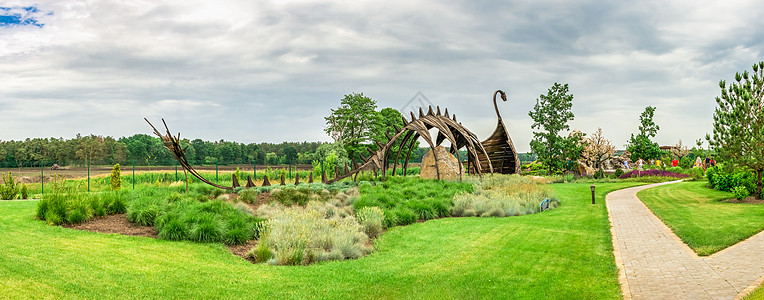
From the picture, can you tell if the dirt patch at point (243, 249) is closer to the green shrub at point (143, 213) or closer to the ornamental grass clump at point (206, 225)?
the ornamental grass clump at point (206, 225)

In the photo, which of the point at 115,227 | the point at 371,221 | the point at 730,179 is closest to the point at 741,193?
the point at 730,179

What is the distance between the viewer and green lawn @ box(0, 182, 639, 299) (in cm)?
584

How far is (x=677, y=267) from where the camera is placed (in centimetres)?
748

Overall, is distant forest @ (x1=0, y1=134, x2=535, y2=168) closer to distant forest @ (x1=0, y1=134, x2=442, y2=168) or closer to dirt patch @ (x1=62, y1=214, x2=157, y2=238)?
distant forest @ (x1=0, y1=134, x2=442, y2=168)

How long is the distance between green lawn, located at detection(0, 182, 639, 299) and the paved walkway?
0.32 m

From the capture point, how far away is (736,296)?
5.89 m

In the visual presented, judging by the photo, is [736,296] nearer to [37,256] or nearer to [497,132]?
[37,256]

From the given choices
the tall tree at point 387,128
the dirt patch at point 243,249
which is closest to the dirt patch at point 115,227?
the dirt patch at point 243,249

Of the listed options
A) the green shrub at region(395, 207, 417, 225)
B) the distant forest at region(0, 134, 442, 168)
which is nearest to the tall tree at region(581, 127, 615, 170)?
the distant forest at region(0, 134, 442, 168)

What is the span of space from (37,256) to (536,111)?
109 feet

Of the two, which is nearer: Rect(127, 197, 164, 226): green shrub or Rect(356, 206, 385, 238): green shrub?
Rect(127, 197, 164, 226): green shrub

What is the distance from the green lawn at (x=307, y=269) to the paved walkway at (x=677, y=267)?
0.32 meters

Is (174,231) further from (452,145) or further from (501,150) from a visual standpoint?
(501,150)

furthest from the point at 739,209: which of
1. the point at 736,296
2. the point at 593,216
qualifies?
the point at 736,296
